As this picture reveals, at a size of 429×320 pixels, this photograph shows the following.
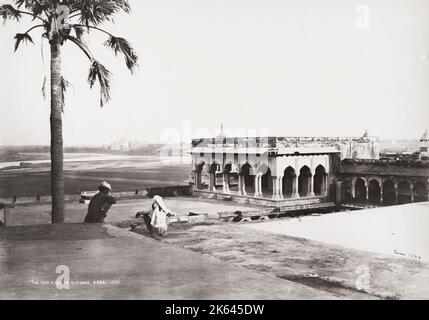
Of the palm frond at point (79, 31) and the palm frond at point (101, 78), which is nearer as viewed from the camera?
the palm frond at point (101, 78)

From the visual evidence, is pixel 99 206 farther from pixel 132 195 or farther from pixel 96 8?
pixel 132 195

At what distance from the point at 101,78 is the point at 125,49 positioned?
100 centimetres

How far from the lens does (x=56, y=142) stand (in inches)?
491

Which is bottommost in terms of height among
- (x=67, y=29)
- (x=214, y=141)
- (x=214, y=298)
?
(x=214, y=298)

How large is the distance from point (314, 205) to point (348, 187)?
3365 millimetres

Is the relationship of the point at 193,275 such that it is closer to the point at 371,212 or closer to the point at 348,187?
the point at 371,212

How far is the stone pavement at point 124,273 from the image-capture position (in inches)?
235

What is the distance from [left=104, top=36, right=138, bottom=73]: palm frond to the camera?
12406 millimetres

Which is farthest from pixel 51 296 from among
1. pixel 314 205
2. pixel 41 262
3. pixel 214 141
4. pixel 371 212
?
pixel 214 141

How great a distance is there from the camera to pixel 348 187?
2995 cm

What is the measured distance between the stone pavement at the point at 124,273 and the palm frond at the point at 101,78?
446 centimetres

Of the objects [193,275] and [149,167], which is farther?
[149,167]

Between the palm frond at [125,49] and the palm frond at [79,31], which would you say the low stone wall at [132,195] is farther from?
the palm frond at [125,49]
